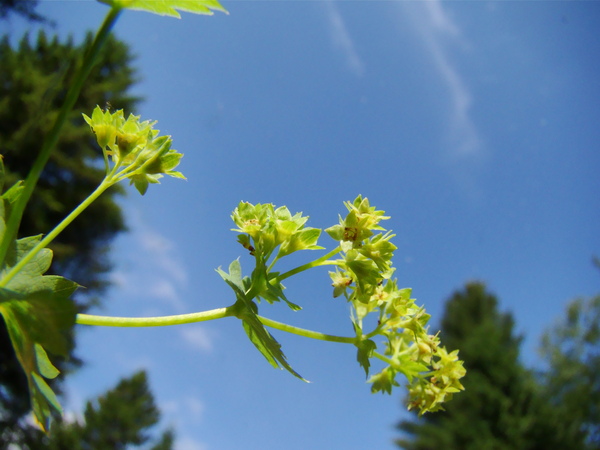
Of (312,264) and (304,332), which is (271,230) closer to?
(312,264)

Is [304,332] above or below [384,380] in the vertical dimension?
below

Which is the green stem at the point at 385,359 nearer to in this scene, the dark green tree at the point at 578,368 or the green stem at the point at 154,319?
the green stem at the point at 154,319

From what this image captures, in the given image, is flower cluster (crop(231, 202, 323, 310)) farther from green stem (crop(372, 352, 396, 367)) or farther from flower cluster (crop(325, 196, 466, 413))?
green stem (crop(372, 352, 396, 367))

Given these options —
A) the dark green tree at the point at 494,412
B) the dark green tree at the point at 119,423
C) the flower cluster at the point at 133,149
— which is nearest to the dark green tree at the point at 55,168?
the dark green tree at the point at 119,423

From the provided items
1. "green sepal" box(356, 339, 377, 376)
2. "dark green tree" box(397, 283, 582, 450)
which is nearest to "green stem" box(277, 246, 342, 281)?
"green sepal" box(356, 339, 377, 376)

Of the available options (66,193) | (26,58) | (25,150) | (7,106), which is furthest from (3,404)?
(26,58)

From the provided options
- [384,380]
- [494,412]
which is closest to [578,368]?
[494,412]

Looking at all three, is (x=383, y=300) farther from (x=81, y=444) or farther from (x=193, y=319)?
(x=81, y=444)
